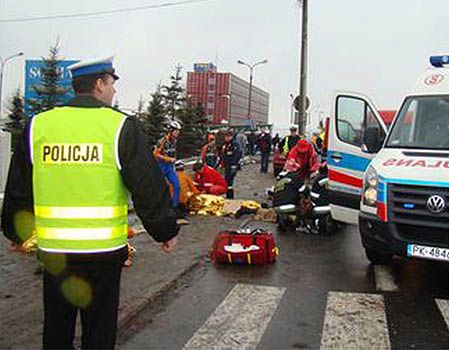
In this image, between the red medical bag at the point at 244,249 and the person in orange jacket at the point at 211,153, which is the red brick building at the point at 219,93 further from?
the red medical bag at the point at 244,249

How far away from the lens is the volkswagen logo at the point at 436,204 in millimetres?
6152

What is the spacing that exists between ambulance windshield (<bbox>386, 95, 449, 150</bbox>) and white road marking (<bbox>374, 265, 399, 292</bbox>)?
1635mm

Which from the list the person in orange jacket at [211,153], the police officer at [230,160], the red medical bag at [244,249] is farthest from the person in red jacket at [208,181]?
the red medical bag at [244,249]

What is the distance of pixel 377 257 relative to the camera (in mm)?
7945

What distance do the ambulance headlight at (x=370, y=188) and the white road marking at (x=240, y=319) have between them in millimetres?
1468

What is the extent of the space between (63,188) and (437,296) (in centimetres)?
490

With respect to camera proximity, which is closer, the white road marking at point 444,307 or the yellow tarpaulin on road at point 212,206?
the white road marking at point 444,307

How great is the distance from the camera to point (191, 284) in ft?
22.2

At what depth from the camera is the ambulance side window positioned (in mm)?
8859

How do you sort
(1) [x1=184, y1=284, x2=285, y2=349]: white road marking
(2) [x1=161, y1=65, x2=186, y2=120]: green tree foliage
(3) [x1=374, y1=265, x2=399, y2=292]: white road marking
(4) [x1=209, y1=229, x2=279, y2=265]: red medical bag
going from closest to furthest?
(1) [x1=184, y1=284, x2=285, y2=349]: white road marking < (3) [x1=374, y1=265, x2=399, y2=292]: white road marking < (4) [x1=209, y1=229, x2=279, y2=265]: red medical bag < (2) [x1=161, y1=65, x2=186, y2=120]: green tree foliage

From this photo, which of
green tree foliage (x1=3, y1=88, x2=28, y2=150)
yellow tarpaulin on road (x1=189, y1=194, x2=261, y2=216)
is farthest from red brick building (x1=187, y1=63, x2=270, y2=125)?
yellow tarpaulin on road (x1=189, y1=194, x2=261, y2=216)

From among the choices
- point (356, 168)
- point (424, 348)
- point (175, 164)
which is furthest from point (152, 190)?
point (175, 164)

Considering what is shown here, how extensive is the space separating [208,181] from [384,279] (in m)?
6.94

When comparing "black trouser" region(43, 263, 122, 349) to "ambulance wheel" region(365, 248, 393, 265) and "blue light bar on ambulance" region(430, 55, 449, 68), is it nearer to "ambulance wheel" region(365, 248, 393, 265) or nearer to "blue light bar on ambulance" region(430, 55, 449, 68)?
"ambulance wheel" region(365, 248, 393, 265)
